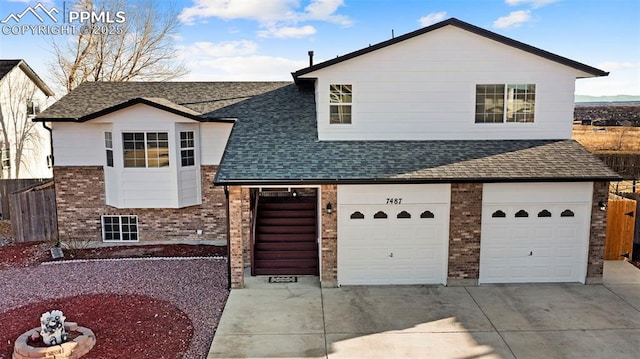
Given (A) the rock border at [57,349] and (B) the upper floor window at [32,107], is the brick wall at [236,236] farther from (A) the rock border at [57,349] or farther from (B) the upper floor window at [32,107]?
(B) the upper floor window at [32,107]

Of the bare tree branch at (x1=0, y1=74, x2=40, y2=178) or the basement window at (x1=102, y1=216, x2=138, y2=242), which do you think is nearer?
the basement window at (x1=102, y1=216, x2=138, y2=242)

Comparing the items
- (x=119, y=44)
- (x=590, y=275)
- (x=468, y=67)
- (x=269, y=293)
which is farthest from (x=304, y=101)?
(x=119, y=44)

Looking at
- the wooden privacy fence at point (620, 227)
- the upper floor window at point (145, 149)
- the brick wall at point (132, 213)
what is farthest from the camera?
the brick wall at point (132, 213)

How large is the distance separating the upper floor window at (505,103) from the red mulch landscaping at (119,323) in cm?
920

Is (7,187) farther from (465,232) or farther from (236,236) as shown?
(465,232)

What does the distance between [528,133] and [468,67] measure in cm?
252

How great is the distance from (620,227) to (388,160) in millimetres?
7448

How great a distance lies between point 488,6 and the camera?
15539mm

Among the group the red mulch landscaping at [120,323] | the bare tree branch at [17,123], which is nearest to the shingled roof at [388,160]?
the red mulch landscaping at [120,323]

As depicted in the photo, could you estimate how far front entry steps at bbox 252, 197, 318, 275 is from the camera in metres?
12.7

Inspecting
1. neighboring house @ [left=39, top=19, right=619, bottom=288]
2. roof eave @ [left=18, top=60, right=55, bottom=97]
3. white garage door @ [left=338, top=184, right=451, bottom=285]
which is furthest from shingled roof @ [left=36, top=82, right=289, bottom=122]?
roof eave @ [left=18, top=60, right=55, bottom=97]

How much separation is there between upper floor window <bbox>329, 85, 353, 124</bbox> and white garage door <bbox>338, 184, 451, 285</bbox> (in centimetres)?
228

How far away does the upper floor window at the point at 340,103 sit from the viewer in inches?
496

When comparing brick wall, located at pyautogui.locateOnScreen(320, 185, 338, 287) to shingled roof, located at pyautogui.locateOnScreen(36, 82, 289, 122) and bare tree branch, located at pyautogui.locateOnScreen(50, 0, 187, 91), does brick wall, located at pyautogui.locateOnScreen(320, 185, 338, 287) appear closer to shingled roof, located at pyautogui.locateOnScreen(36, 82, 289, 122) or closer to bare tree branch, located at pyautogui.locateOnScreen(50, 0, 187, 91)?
shingled roof, located at pyautogui.locateOnScreen(36, 82, 289, 122)
